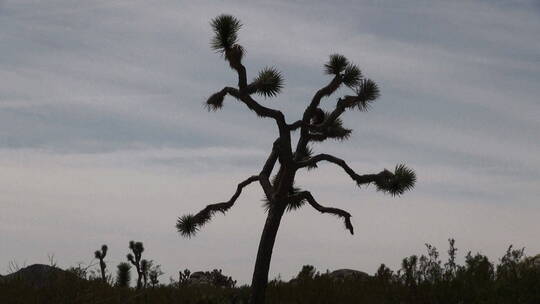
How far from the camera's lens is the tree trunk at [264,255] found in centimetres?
1788

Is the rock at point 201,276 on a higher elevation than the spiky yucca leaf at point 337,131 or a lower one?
lower

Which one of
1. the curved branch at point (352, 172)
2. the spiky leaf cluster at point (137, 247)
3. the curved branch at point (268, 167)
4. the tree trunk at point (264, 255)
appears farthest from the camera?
the spiky leaf cluster at point (137, 247)

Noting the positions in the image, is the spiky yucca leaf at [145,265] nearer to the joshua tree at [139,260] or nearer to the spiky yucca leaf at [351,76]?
the joshua tree at [139,260]

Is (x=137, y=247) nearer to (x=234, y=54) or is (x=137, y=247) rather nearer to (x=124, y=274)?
(x=124, y=274)

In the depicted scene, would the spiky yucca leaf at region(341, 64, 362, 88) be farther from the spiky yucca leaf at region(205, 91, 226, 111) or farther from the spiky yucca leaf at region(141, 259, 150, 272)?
the spiky yucca leaf at region(141, 259, 150, 272)

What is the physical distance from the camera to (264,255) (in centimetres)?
1820

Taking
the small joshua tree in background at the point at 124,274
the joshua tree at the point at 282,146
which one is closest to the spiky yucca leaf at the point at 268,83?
the joshua tree at the point at 282,146

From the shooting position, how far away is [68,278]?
11.2 m

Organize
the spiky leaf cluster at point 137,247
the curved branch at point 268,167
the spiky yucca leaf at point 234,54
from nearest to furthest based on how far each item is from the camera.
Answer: the spiky yucca leaf at point 234,54, the curved branch at point 268,167, the spiky leaf cluster at point 137,247

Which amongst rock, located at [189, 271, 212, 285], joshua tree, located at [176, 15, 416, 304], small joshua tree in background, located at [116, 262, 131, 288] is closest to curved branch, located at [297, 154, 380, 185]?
joshua tree, located at [176, 15, 416, 304]

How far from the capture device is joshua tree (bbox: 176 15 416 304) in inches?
727

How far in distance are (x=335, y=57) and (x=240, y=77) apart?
308 centimetres

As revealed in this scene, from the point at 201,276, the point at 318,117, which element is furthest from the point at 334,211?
the point at 201,276

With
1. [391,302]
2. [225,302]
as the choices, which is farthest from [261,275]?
[391,302]
